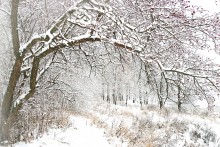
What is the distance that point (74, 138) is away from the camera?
9.20 m

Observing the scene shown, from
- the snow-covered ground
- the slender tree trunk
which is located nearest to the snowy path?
the snow-covered ground

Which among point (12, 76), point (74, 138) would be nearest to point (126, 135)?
point (74, 138)

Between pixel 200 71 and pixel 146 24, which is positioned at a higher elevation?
pixel 146 24

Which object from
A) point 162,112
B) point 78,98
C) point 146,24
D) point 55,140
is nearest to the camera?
point 146,24

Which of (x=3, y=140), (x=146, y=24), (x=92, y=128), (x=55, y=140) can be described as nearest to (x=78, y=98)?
(x=92, y=128)

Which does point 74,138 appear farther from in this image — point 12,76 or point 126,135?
point 12,76

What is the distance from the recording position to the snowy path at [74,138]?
803cm

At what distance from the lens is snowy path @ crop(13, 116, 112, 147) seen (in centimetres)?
803

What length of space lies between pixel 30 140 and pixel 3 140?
0.63 metres

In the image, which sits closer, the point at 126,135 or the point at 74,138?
the point at 74,138

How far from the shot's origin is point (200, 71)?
6.24 m

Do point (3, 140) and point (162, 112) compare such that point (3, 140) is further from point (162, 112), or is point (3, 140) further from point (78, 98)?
point (162, 112)

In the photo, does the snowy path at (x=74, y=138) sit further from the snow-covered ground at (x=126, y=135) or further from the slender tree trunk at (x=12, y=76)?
the slender tree trunk at (x=12, y=76)

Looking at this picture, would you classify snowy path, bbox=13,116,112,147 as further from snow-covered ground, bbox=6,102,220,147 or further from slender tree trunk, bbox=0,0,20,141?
slender tree trunk, bbox=0,0,20,141
